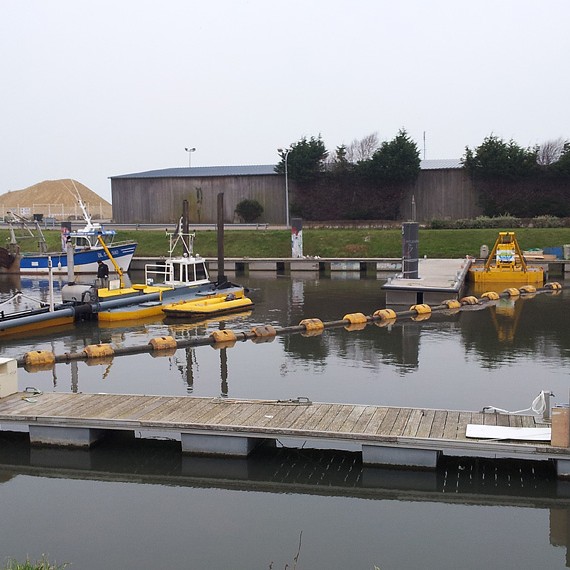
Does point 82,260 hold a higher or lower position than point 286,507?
higher

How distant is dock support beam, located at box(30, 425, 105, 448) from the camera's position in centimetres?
1242

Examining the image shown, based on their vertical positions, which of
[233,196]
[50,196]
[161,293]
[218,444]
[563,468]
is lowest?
[563,468]

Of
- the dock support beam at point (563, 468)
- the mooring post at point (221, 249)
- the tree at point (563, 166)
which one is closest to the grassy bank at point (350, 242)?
the tree at point (563, 166)

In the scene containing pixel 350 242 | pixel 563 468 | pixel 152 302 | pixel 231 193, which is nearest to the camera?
pixel 563 468

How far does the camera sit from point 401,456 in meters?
11.3

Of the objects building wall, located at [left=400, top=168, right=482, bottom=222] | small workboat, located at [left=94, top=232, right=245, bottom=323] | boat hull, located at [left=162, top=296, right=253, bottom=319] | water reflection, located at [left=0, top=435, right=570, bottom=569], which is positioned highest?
building wall, located at [left=400, top=168, right=482, bottom=222]

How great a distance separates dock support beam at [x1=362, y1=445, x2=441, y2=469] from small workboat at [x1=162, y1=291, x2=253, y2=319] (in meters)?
15.5

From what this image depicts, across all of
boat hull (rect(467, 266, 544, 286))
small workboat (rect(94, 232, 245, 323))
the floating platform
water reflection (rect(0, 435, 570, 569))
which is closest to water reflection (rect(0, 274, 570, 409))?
small workboat (rect(94, 232, 245, 323))

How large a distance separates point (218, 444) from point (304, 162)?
4258cm

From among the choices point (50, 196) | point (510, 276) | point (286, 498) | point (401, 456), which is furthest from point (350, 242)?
point (50, 196)

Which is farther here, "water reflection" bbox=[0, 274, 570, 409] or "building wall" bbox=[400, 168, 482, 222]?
"building wall" bbox=[400, 168, 482, 222]

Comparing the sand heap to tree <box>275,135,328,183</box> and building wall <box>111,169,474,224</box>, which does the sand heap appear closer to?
building wall <box>111,169,474,224</box>

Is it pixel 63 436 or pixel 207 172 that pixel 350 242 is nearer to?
pixel 207 172

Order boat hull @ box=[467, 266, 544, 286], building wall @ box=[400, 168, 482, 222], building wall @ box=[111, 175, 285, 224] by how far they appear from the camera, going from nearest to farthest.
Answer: boat hull @ box=[467, 266, 544, 286] < building wall @ box=[400, 168, 482, 222] < building wall @ box=[111, 175, 285, 224]
